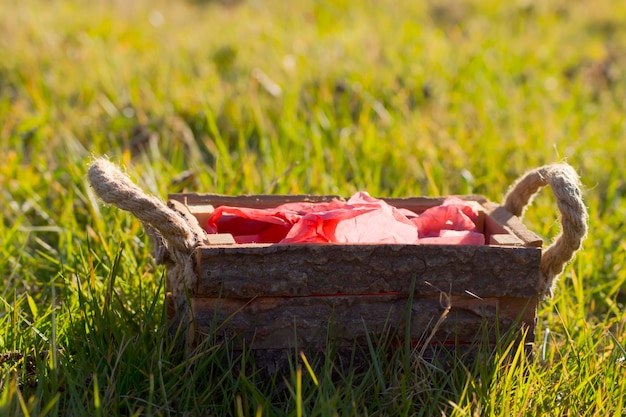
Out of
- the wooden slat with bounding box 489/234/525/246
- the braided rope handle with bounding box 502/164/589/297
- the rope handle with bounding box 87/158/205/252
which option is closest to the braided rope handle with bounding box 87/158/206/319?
the rope handle with bounding box 87/158/205/252

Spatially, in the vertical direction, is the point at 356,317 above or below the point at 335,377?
above

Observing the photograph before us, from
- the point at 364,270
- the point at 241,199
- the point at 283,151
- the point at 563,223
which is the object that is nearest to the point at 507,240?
the point at 563,223

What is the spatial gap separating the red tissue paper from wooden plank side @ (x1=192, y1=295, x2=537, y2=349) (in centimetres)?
16

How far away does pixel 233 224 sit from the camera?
6.72 feet

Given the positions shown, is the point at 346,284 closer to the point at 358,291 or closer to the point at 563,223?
the point at 358,291

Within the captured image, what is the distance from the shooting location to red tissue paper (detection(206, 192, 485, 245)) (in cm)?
192

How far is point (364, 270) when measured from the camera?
1770 millimetres

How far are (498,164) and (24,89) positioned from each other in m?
2.37

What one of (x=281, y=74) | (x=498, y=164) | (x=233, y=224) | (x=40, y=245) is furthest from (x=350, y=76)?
(x=233, y=224)

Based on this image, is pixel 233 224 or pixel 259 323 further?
pixel 233 224

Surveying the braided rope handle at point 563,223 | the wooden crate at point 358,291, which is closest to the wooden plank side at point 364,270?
the wooden crate at point 358,291

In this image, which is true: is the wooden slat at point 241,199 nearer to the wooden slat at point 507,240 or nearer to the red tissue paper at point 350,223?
the red tissue paper at point 350,223

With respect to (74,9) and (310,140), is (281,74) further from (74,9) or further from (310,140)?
(74,9)

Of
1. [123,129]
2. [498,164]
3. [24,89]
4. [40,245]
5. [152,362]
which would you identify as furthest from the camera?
[24,89]
